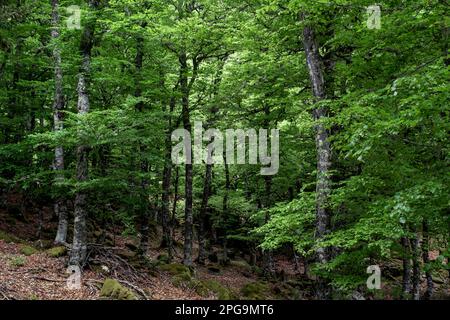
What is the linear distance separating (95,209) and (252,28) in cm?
948

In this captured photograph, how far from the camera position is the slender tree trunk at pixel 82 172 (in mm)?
12875

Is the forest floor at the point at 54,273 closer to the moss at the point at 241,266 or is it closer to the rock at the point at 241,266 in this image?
the rock at the point at 241,266

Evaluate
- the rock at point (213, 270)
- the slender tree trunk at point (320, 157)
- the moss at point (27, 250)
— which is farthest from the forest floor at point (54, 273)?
the slender tree trunk at point (320, 157)

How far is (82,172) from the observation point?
12.9 metres

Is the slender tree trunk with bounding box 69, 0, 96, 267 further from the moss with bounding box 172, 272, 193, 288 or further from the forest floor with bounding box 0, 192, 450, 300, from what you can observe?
the moss with bounding box 172, 272, 193, 288

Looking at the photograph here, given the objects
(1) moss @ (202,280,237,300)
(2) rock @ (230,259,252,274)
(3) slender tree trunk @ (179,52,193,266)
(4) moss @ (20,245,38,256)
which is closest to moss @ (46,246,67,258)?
(4) moss @ (20,245,38,256)

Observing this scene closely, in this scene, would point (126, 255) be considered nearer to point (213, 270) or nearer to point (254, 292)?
point (213, 270)

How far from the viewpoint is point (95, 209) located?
15.2m

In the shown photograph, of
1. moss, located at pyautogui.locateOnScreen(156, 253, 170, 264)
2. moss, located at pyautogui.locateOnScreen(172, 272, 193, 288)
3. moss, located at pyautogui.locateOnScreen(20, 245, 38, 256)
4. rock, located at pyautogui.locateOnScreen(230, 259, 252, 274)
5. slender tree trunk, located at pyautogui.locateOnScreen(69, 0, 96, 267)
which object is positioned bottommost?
rock, located at pyautogui.locateOnScreen(230, 259, 252, 274)

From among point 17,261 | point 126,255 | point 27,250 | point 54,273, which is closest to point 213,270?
point 126,255

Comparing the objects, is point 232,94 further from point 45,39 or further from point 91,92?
point 45,39

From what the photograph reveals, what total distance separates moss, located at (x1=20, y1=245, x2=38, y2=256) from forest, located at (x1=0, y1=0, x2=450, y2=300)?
0.10m

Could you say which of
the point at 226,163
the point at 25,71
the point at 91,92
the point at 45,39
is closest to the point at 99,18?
the point at 91,92

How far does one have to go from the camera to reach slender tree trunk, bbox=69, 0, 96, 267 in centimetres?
1288
